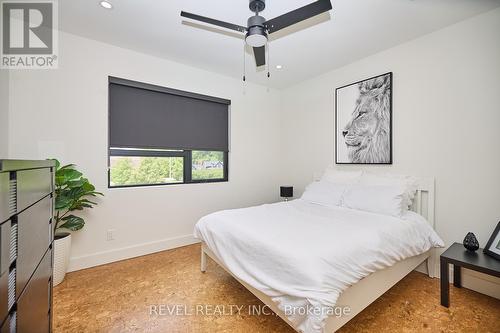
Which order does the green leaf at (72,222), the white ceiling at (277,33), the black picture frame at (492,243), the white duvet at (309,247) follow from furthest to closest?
the green leaf at (72,222)
the white ceiling at (277,33)
the black picture frame at (492,243)
the white duvet at (309,247)

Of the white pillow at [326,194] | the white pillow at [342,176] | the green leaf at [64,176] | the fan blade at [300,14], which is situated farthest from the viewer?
the white pillow at [342,176]

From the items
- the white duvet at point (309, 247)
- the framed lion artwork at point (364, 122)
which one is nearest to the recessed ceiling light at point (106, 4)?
the white duvet at point (309, 247)

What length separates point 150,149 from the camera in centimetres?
305

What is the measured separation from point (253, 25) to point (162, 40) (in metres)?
1.40

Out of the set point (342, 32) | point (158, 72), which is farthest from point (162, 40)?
point (342, 32)

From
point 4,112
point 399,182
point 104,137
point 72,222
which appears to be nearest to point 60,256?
point 72,222

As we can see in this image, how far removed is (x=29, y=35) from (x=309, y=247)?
3.29 metres

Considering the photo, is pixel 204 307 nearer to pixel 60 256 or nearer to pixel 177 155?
pixel 60 256

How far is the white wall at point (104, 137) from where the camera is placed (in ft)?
7.59

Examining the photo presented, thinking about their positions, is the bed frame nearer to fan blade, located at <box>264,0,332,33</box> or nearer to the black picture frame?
the black picture frame

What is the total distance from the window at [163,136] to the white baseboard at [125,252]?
0.79 m

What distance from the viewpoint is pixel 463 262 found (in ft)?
5.96

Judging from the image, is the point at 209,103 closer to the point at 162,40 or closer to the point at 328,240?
the point at 162,40

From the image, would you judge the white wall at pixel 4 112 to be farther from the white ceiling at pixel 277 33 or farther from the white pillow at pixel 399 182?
the white pillow at pixel 399 182
